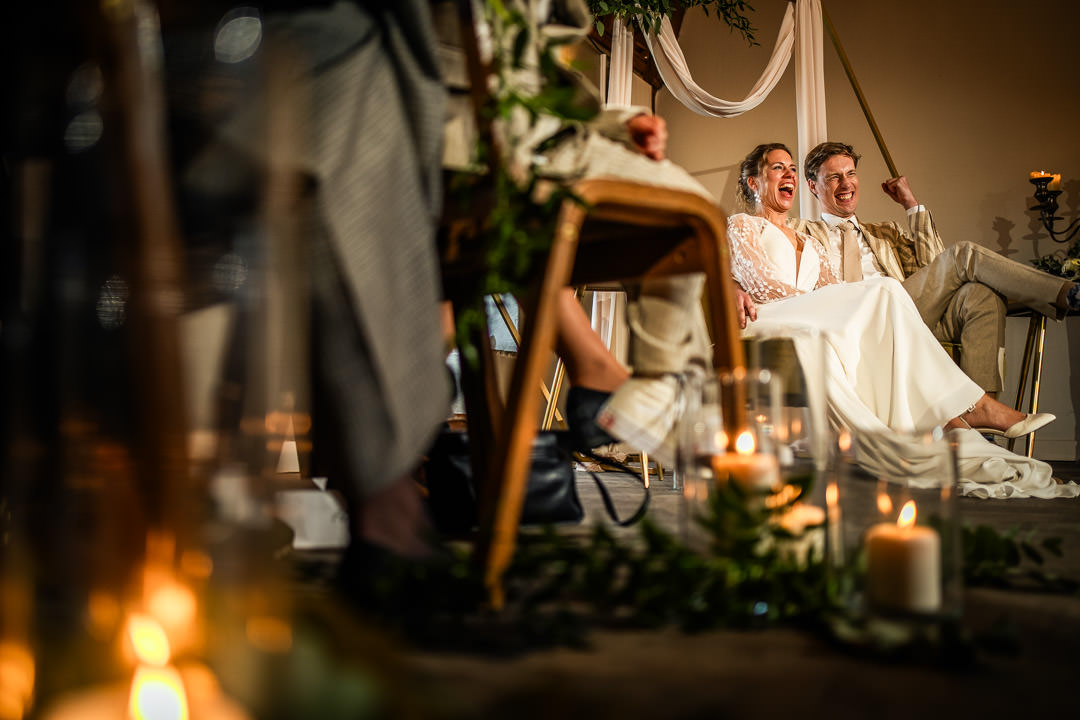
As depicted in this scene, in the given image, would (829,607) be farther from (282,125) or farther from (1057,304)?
(1057,304)

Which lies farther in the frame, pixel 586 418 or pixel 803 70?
pixel 803 70

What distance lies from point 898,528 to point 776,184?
2.91 m

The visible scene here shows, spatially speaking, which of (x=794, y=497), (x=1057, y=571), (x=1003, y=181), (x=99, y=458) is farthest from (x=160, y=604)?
(x=1003, y=181)

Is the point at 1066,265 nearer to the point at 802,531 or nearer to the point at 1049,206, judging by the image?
the point at 1049,206

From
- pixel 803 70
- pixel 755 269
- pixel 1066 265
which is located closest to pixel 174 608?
pixel 755 269

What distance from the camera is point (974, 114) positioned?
4574mm

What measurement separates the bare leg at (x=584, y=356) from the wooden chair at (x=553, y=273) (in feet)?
0.39

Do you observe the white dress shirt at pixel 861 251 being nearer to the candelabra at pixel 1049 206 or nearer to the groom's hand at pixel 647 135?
the candelabra at pixel 1049 206

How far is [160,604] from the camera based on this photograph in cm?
44

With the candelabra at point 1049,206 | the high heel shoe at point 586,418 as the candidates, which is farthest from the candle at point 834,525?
the candelabra at point 1049,206

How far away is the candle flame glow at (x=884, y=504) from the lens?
0.74 metres

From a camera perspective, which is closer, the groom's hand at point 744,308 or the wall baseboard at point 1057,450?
the groom's hand at point 744,308

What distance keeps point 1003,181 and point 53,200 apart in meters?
4.97

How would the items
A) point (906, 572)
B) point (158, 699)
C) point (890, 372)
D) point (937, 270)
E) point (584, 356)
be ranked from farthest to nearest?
point (937, 270) < point (890, 372) < point (584, 356) < point (906, 572) < point (158, 699)
